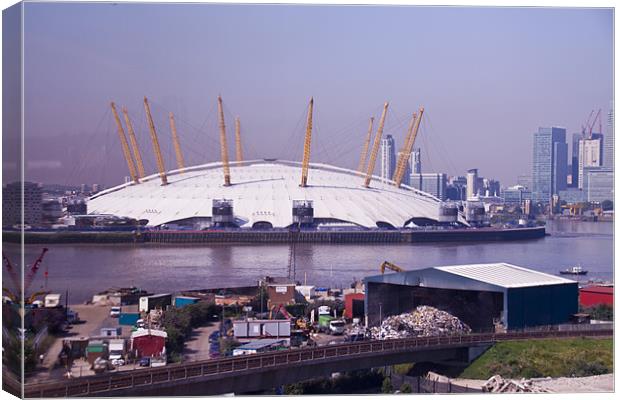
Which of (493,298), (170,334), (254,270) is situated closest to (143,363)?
(170,334)

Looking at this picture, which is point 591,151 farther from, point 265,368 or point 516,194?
point 265,368

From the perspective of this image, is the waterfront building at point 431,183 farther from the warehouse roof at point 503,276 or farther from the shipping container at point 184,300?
the shipping container at point 184,300

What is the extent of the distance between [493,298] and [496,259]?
10.5 feet

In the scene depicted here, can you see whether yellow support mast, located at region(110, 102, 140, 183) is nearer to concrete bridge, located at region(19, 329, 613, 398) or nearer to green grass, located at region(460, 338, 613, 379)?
concrete bridge, located at region(19, 329, 613, 398)

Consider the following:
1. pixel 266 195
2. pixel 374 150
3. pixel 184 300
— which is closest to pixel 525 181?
pixel 374 150

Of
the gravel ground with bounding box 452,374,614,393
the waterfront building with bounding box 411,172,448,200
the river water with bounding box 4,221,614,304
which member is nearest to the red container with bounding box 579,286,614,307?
the river water with bounding box 4,221,614,304

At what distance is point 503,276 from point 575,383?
1.30 m

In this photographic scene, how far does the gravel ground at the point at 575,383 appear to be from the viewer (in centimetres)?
626

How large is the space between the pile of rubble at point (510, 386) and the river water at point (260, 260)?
1.90 metres

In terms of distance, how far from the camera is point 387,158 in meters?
10.7

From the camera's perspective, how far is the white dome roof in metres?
10.5

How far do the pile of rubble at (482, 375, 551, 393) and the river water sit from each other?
1903mm

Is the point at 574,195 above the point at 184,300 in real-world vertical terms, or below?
above

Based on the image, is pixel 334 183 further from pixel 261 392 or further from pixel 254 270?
pixel 261 392
